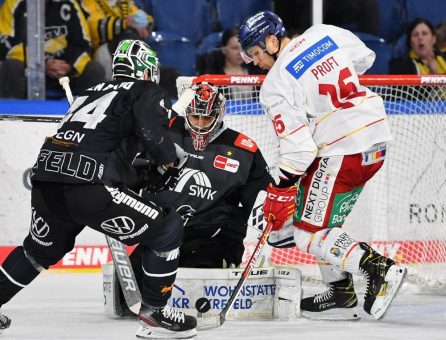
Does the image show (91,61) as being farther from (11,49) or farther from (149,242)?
(149,242)

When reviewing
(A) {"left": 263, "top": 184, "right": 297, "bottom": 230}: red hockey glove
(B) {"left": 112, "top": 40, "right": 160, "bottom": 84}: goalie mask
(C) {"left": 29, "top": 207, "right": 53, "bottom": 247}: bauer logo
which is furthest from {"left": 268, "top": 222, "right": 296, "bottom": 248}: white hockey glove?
(C) {"left": 29, "top": 207, "right": 53, "bottom": 247}: bauer logo

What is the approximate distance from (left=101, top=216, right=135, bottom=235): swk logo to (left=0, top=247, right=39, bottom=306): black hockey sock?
336mm

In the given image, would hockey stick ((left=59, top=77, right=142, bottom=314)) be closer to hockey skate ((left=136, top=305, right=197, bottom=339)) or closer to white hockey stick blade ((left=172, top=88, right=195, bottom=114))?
hockey skate ((left=136, top=305, right=197, bottom=339))

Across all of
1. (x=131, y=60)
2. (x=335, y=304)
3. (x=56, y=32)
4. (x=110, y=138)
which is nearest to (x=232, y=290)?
(x=335, y=304)

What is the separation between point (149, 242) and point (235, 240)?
37.4 inches

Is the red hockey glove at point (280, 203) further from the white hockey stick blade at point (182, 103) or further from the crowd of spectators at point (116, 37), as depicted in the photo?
the crowd of spectators at point (116, 37)

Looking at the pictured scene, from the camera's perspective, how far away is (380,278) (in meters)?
4.27

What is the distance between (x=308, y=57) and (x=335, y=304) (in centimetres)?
105

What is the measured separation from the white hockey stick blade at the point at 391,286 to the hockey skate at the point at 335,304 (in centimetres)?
27

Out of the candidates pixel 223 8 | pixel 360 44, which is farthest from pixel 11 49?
pixel 360 44

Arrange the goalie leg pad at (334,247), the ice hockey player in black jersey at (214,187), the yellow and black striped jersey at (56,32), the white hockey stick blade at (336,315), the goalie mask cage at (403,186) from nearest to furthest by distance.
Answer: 1. the goalie leg pad at (334,247)
2. the white hockey stick blade at (336,315)
3. the ice hockey player in black jersey at (214,187)
4. the goalie mask cage at (403,186)
5. the yellow and black striped jersey at (56,32)

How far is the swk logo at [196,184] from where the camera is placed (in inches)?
188

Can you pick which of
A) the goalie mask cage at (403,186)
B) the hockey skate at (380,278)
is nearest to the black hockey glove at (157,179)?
the hockey skate at (380,278)

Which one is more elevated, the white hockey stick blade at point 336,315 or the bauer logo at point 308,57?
the bauer logo at point 308,57
